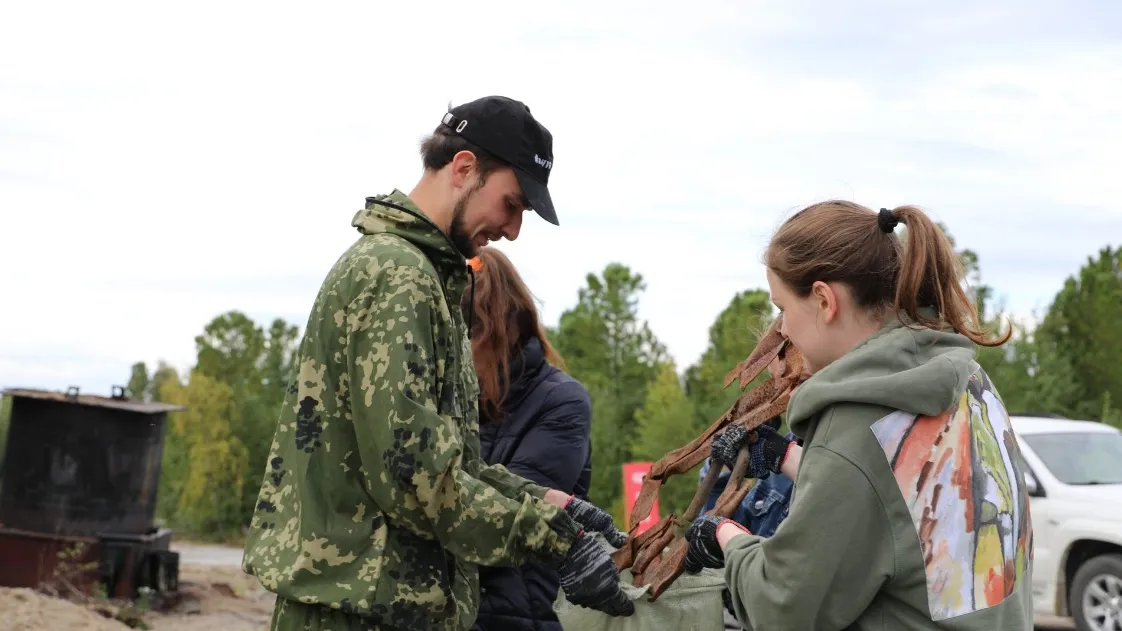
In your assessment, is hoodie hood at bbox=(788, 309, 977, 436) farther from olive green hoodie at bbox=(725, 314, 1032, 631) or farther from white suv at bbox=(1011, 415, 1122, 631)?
white suv at bbox=(1011, 415, 1122, 631)

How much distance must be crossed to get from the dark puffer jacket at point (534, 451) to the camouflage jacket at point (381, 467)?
2.57ft

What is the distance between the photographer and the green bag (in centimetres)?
299

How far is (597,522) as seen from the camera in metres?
3.37

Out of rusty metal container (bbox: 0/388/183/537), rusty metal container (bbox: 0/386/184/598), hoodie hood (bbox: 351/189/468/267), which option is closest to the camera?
hoodie hood (bbox: 351/189/468/267)

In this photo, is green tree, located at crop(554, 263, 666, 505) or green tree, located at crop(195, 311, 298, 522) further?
green tree, located at crop(195, 311, 298, 522)

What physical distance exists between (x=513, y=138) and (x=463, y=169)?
14 centimetres

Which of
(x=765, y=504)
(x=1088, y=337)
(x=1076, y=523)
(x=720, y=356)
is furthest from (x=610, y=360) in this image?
(x=765, y=504)

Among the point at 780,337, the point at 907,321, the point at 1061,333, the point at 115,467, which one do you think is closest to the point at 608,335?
the point at 1061,333

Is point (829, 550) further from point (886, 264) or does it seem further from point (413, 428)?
point (413, 428)

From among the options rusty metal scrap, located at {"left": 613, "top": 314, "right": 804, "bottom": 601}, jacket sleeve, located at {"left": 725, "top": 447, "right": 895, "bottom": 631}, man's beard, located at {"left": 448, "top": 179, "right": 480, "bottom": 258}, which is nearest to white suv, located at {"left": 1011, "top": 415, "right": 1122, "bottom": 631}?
rusty metal scrap, located at {"left": 613, "top": 314, "right": 804, "bottom": 601}

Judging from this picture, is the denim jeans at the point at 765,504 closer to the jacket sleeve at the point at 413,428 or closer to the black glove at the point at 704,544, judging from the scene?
the black glove at the point at 704,544

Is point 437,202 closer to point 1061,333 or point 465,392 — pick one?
point 465,392

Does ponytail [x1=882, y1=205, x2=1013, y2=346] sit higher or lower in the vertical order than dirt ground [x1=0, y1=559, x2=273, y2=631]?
higher

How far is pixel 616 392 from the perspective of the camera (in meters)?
15.5
